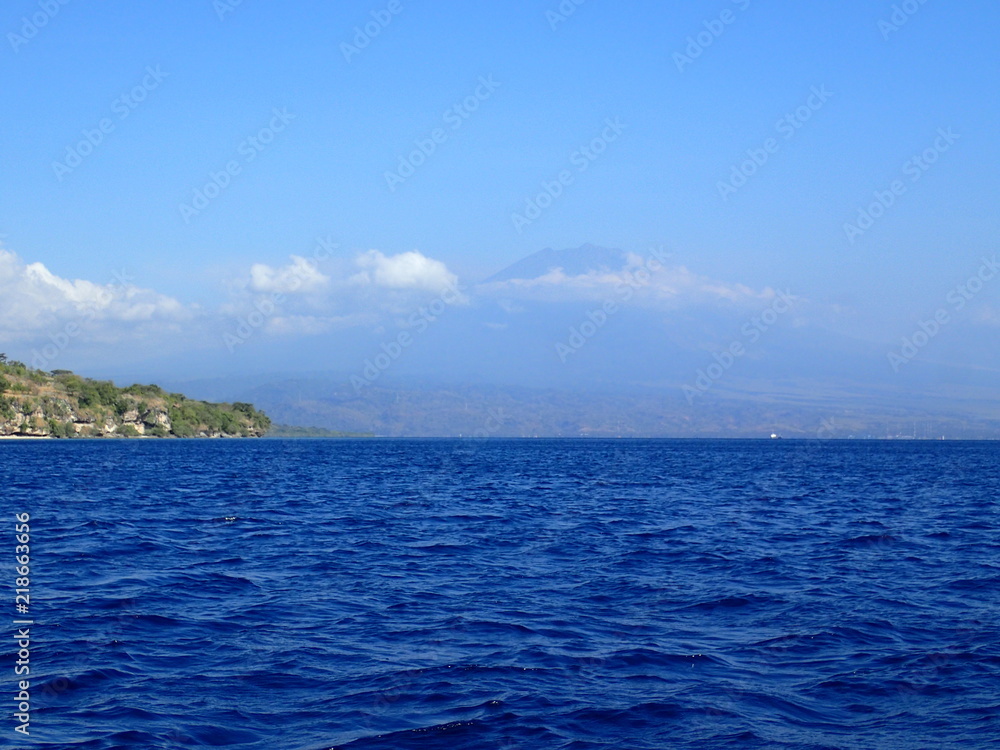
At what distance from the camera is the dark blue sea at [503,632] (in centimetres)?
1159

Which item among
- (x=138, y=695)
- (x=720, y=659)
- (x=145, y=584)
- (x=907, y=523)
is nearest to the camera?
(x=138, y=695)

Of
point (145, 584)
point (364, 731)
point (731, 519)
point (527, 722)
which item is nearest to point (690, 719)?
point (527, 722)

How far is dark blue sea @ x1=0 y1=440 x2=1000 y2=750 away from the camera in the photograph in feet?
38.0

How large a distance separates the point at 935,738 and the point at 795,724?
166 centimetres

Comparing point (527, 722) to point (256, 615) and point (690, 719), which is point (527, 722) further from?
point (256, 615)

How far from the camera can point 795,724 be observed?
38.6ft

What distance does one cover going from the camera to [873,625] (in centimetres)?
1705

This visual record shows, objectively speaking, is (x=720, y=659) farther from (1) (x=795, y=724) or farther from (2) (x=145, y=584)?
(2) (x=145, y=584)

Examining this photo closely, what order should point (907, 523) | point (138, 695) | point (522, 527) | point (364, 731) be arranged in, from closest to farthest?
point (364, 731) → point (138, 695) → point (522, 527) → point (907, 523)

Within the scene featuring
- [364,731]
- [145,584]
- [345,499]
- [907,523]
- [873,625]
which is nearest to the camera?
[364,731]

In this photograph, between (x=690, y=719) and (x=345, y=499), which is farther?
(x=345, y=499)

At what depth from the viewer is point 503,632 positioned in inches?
632

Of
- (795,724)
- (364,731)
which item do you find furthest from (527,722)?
(795,724)

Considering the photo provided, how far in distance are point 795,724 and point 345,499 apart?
33.5m
